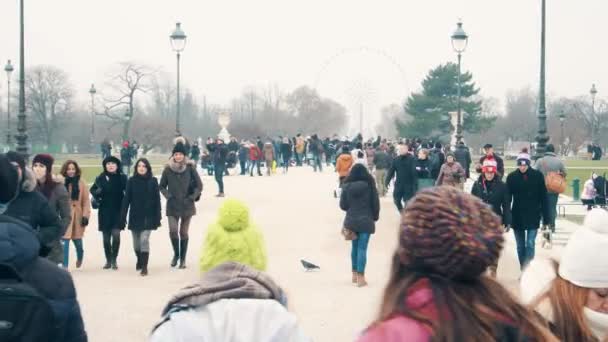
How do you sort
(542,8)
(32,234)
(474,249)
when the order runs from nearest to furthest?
(474,249) < (32,234) < (542,8)

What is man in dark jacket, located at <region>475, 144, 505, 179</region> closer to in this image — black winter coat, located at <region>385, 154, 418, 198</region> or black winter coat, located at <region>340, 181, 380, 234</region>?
black winter coat, located at <region>385, 154, 418, 198</region>

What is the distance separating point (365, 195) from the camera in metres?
12.0

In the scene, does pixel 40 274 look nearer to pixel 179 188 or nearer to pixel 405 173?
pixel 179 188

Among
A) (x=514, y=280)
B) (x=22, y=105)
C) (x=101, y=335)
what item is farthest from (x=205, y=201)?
(x=101, y=335)

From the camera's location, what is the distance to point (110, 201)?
1327cm

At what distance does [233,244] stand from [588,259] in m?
1.38

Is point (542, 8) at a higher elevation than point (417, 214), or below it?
higher

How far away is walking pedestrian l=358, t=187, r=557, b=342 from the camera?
262 cm

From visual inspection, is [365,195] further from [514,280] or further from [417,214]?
[417,214]

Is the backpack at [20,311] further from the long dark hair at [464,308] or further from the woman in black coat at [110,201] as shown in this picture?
the woman in black coat at [110,201]

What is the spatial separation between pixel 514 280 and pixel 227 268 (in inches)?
370

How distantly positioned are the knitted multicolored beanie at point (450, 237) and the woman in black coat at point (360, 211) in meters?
9.02

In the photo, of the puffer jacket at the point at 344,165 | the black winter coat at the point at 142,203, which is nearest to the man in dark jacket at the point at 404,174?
the puffer jacket at the point at 344,165

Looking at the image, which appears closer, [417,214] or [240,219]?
[417,214]
